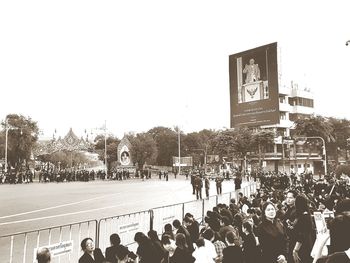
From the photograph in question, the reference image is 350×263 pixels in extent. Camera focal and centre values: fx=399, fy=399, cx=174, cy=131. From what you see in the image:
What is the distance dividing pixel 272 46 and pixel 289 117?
6307 centimetres

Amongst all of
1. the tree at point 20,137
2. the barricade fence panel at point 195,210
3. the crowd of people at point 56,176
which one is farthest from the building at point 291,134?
the barricade fence panel at point 195,210

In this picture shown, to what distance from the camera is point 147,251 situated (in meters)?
6.58

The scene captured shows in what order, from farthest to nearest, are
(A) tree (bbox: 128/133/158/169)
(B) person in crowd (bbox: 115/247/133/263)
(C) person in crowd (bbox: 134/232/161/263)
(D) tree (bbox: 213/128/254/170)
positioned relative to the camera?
1. (A) tree (bbox: 128/133/158/169)
2. (D) tree (bbox: 213/128/254/170)
3. (C) person in crowd (bbox: 134/232/161/263)
4. (B) person in crowd (bbox: 115/247/133/263)

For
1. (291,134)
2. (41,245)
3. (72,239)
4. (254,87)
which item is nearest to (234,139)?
(291,134)

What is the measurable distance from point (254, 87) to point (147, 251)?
57.1ft

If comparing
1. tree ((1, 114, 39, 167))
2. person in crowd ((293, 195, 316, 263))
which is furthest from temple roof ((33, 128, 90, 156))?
person in crowd ((293, 195, 316, 263))

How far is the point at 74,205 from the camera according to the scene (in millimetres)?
22375

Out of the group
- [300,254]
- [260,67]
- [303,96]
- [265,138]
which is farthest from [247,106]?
[303,96]

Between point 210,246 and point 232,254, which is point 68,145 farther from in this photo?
point 232,254

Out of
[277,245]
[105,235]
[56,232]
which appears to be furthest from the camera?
[56,232]

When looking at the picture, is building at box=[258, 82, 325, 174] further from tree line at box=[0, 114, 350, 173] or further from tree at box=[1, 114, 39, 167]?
tree at box=[1, 114, 39, 167]

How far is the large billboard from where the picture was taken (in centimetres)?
2147

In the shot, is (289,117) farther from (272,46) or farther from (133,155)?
(272,46)

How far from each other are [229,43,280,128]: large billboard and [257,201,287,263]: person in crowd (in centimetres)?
1559
